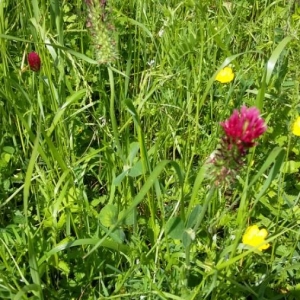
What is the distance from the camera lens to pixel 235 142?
894mm

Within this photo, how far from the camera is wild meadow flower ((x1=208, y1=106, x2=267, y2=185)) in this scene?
2.86ft

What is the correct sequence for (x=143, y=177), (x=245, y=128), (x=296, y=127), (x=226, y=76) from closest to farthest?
(x=245, y=128) < (x=143, y=177) < (x=296, y=127) < (x=226, y=76)

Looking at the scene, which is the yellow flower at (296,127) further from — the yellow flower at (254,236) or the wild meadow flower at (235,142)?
the wild meadow flower at (235,142)

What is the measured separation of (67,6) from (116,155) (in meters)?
1.04

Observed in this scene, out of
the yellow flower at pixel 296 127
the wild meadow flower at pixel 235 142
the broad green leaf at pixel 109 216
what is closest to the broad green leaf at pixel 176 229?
the broad green leaf at pixel 109 216

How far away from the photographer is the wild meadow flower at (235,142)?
0.87m

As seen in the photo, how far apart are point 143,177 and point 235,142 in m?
0.64

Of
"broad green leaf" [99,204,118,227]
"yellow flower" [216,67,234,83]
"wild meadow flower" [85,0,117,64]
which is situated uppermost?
"wild meadow flower" [85,0,117,64]

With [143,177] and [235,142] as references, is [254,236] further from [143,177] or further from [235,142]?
[235,142]

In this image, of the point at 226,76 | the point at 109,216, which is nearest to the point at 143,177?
the point at 109,216

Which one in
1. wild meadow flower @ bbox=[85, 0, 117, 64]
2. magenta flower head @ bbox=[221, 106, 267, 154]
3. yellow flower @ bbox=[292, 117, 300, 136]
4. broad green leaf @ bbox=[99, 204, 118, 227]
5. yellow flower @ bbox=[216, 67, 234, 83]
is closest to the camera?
magenta flower head @ bbox=[221, 106, 267, 154]

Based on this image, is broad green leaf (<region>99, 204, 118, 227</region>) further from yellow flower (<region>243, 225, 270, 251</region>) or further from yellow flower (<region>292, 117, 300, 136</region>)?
yellow flower (<region>292, 117, 300, 136</region>)

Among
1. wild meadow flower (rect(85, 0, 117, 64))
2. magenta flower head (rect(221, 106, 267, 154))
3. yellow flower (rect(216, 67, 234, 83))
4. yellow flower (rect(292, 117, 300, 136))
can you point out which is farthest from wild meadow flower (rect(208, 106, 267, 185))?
yellow flower (rect(216, 67, 234, 83))

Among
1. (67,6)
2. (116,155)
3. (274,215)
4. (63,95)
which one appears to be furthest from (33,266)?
(67,6)
